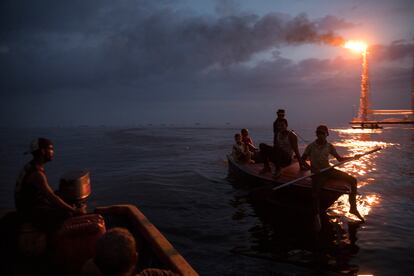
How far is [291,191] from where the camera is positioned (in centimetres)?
1041

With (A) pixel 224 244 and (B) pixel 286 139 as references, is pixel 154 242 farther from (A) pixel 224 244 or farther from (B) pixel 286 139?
(B) pixel 286 139

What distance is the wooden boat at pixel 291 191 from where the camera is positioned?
9.45 metres

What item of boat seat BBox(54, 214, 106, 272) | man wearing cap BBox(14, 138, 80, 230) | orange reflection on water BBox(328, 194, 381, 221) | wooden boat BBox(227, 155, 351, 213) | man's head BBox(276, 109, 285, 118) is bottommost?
orange reflection on water BBox(328, 194, 381, 221)

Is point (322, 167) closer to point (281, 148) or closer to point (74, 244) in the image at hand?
point (281, 148)

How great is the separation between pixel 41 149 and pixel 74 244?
160cm

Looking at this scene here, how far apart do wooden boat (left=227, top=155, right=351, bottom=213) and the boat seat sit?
7.30 m

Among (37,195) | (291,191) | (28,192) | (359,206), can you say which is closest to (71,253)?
(37,195)

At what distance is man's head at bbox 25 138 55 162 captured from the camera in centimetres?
478

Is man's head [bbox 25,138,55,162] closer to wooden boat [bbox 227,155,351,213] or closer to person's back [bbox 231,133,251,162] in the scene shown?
wooden boat [bbox 227,155,351,213]

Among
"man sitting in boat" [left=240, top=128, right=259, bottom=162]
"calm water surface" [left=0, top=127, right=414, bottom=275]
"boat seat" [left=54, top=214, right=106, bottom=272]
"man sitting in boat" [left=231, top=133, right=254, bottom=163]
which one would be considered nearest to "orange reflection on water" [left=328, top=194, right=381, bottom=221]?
"calm water surface" [left=0, top=127, right=414, bottom=275]

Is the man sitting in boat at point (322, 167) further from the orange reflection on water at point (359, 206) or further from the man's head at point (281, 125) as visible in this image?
the orange reflection on water at point (359, 206)

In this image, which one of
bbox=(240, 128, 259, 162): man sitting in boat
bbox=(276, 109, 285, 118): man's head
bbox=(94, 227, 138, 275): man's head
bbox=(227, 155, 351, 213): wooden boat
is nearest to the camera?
bbox=(94, 227, 138, 275): man's head

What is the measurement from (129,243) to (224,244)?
6904 millimetres

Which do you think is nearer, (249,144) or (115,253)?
(115,253)
